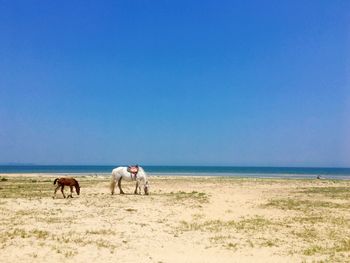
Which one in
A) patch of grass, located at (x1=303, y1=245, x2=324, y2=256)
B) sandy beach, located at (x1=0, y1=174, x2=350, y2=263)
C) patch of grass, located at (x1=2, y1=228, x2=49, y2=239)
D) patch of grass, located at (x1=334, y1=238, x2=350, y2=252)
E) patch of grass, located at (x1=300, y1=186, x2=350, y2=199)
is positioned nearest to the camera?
sandy beach, located at (x1=0, y1=174, x2=350, y2=263)

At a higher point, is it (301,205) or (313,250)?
(301,205)

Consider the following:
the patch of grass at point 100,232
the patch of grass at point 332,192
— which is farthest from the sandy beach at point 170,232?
the patch of grass at point 332,192

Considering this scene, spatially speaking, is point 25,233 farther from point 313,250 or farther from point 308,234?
point 308,234

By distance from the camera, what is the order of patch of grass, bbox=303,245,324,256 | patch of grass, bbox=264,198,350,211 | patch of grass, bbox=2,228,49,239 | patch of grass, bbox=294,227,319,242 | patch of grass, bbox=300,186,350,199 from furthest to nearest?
1. patch of grass, bbox=300,186,350,199
2. patch of grass, bbox=264,198,350,211
3. patch of grass, bbox=294,227,319,242
4. patch of grass, bbox=2,228,49,239
5. patch of grass, bbox=303,245,324,256

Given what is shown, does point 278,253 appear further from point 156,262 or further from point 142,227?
point 142,227

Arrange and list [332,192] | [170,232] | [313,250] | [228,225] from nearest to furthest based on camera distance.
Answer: [313,250] < [170,232] < [228,225] < [332,192]

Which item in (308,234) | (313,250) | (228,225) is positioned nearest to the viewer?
(313,250)

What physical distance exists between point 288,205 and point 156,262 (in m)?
15.2

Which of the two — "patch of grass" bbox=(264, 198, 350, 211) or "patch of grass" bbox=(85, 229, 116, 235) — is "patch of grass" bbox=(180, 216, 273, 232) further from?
"patch of grass" bbox=(264, 198, 350, 211)

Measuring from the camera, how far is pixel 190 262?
1206 centimetres

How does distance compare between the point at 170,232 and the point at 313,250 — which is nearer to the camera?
the point at 313,250

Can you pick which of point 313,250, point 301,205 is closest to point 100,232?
point 313,250

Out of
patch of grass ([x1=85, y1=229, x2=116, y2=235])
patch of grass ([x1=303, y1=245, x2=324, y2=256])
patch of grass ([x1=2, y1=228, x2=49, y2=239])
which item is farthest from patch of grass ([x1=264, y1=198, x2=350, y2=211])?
patch of grass ([x1=2, y1=228, x2=49, y2=239])

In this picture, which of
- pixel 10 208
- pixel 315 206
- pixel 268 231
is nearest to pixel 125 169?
pixel 10 208
